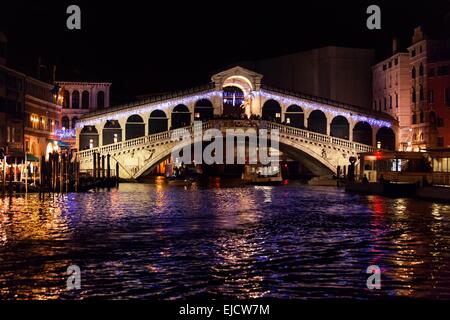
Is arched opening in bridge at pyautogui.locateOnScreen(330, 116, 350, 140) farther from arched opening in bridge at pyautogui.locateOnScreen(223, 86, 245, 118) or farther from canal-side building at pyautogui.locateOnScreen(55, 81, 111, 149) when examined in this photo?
canal-side building at pyautogui.locateOnScreen(55, 81, 111, 149)

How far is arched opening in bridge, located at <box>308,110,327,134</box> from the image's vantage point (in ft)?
176

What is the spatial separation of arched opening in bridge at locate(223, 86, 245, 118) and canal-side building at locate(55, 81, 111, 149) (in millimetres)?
9387

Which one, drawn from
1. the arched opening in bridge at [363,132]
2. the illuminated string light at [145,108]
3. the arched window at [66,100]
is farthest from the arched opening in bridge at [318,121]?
the arched window at [66,100]

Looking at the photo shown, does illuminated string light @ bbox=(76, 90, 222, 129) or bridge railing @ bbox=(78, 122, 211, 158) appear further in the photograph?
illuminated string light @ bbox=(76, 90, 222, 129)

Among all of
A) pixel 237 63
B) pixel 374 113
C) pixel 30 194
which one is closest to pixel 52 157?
pixel 30 194

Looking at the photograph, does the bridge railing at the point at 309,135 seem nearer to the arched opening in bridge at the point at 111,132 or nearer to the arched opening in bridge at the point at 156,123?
the arched opening in bridge at the point at 156,123

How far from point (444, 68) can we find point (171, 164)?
67.8 ft

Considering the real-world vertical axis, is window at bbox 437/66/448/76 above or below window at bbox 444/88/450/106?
above

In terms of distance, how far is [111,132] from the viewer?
52531 millimetres

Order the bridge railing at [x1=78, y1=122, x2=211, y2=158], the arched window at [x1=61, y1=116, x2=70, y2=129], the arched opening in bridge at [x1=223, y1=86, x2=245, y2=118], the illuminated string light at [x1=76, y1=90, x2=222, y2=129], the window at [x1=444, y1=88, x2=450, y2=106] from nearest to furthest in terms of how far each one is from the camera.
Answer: the bridge railing at [x1=78, y1=122, x2=211, y2=158]
the window at [x1=444, y1=88, x2=450, y2=106]
the illuminated string light at [x1=76, y1=90, x2=222, y2=129]
the arched opening in bridge at [x1=223, y1=86, x2=245, y2=118]
the arched window at [x1=61, y1=116, x2=70, y2=129]

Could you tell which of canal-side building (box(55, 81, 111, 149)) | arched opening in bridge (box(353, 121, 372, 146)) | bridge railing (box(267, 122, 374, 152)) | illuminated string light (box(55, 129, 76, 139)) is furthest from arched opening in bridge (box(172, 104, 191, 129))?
arched opening in bridge (box(353, 121, 372, 146))

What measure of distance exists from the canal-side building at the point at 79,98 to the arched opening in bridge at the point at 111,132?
334cm

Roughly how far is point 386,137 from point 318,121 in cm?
489
